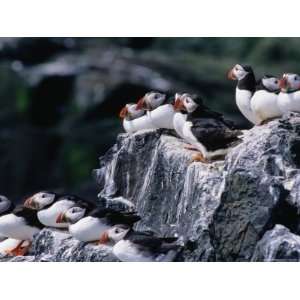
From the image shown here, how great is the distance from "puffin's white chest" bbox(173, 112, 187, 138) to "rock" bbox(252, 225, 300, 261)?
57.6 inches

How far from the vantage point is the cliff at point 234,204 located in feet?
32.8

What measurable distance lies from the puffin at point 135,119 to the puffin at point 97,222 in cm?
109

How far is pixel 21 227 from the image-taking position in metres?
11.5

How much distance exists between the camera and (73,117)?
2119cm

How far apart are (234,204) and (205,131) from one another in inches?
29.6

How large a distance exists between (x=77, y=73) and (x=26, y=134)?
51.2 inches

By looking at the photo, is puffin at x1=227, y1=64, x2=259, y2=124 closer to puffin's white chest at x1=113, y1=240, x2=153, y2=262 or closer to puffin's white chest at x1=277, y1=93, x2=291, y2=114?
puffin's white chest at x1=277, y1=93, x2=291, y2=114

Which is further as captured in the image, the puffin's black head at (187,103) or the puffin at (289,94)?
the puffin's black head at (187,103)

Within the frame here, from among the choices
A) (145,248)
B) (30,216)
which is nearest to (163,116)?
(30,216)

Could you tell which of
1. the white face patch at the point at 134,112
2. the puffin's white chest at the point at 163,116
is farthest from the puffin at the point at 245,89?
the white face patch at the point at 134,112

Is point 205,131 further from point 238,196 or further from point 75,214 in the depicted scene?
point 75,214

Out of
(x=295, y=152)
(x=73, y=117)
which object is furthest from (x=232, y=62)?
(x=295, y=152)

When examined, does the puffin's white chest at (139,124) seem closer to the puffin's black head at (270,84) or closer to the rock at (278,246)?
the puffin's black head at (270,84)

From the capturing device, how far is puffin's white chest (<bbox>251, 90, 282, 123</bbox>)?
1065cm
